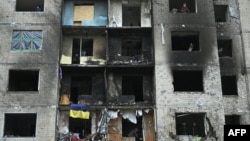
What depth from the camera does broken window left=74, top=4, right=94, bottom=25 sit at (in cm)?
2511

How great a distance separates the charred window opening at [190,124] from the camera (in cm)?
2233

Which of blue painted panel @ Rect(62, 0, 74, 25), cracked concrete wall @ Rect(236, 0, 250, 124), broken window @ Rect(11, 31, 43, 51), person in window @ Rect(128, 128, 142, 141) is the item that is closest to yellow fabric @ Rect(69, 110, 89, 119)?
person in window @ Rect(128, 128, 142, 141)

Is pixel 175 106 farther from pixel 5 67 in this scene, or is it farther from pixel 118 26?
pixel 5 67

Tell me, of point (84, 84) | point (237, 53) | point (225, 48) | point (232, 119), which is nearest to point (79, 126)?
point (84, 84)

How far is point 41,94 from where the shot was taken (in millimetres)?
21531

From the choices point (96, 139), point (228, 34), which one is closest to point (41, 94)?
point (96, 139)

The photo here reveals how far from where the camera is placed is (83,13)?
25.4 m

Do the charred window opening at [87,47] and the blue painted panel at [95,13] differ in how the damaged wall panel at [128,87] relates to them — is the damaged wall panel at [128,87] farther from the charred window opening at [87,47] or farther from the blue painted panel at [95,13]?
the blue painted panel at [95,13]

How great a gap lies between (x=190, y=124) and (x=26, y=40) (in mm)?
13428

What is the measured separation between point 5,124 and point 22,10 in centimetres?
957

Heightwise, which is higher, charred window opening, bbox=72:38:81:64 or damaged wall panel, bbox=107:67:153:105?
charred window opening, bbox=72:38:81:64

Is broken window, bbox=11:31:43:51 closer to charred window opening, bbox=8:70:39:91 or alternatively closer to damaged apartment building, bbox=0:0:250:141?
damaged apartment building, bbox=0:0:250:141

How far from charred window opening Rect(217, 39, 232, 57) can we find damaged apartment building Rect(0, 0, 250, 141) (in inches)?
3.2

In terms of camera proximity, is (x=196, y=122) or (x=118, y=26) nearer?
(x=196, y=122)
